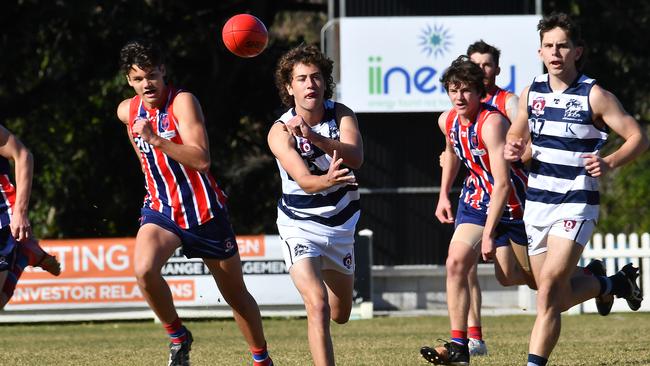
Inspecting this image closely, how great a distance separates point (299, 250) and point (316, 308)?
49 centimetres

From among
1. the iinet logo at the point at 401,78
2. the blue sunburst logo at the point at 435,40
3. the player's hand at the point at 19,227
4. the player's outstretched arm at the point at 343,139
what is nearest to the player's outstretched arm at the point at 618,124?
the player's outstretched arm at the point at 343,139

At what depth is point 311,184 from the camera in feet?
21.7

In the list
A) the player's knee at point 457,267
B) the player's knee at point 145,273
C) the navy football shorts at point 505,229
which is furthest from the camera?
the navy football shorts at point 505,229

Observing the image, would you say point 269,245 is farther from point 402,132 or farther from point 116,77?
point 116,77

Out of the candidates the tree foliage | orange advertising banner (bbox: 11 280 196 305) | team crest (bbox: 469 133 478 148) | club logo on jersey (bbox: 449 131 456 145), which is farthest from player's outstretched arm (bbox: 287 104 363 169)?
the tree foliage

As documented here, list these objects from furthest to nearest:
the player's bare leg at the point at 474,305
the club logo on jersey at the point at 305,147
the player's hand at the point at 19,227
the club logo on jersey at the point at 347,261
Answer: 1. the player's bare leg at the point at 474,305
2. the player's hand at the point at 19,227
3. the club logo on jersey at the point at 347,261
4. the club logo on jersey at the point at 305,147

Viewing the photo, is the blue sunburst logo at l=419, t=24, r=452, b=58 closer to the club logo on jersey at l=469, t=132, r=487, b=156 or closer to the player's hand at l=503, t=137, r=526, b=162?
the club logo on jersey at l=469, t=132, r=487, b=156

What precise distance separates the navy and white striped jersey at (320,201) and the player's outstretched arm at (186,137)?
1.71ft

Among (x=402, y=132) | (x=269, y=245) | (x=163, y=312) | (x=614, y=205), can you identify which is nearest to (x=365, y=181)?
(x=402, y=132)

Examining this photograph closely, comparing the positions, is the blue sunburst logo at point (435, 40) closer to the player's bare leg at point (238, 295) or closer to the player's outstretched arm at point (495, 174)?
the player's outstretched arm at point (495, 174)

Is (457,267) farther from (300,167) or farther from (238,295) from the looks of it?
(300,167)

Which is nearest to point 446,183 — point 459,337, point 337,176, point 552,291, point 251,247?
point 459,337

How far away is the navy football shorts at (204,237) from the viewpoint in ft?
24.4

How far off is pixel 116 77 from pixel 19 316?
6604 millimetres
